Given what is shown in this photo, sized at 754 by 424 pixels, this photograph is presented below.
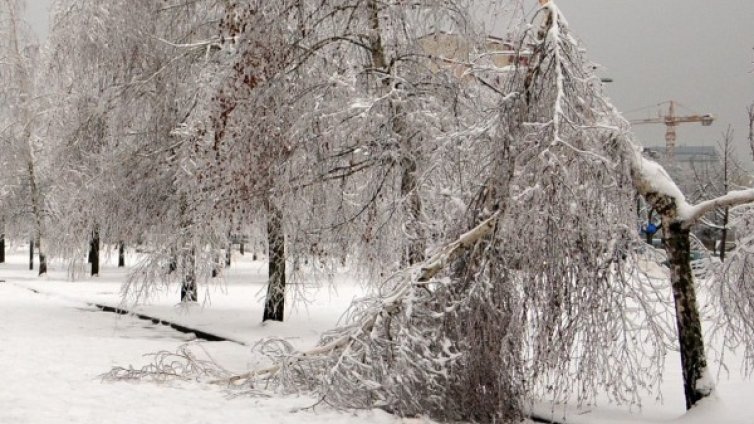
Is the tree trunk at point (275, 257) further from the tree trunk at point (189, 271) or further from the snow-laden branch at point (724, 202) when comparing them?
the snow-laden branch at point (724, 202)

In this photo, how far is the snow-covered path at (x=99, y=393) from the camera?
827 cm

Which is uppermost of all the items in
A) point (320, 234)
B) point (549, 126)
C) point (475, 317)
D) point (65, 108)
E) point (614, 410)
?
point (65, 108)

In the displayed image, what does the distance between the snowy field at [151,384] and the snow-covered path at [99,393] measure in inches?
0.4

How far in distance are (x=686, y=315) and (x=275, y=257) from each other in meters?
7.91

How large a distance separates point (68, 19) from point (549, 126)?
40.9 feet

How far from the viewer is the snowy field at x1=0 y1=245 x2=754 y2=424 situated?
836 cm

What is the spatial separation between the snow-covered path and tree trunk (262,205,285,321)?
147 cm

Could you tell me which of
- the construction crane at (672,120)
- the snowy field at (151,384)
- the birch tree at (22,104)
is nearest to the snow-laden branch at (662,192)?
the snowy field at (151,384)

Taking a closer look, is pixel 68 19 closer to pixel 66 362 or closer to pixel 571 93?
pixel 66 362

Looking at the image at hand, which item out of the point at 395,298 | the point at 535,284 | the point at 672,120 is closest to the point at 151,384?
the point at 395,298

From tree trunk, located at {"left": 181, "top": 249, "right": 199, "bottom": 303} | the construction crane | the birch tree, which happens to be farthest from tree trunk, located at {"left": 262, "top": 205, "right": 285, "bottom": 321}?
the construction crane

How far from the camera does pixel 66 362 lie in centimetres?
1191

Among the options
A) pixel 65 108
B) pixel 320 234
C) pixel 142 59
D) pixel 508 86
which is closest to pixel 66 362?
pixel 320 234

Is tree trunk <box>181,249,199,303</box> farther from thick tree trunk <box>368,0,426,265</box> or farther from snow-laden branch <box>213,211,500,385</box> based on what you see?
snow-laden branch <box>213,211,500,385</box>
